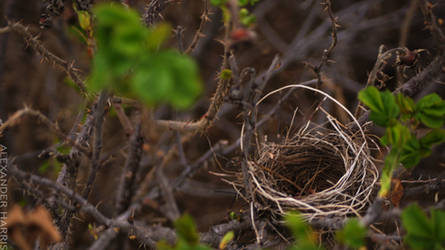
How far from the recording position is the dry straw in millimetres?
1141

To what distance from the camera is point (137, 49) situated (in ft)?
1.91

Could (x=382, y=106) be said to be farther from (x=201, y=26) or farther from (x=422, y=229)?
(x=201, y=26)

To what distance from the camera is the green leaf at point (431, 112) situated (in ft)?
2.95

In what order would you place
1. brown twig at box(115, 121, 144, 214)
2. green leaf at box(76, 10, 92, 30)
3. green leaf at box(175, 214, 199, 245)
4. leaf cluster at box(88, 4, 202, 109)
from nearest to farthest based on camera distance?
leaf cluster at box(88, 4, 202, 109)
green leaf at box(175, 214, 199, 245)
green leaf at box(76, 10, 92, 30)
brown twig at box(115, 121, 144, 214)

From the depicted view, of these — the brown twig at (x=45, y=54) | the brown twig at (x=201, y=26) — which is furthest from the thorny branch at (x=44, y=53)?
the brown twig at (x=201, y=26)

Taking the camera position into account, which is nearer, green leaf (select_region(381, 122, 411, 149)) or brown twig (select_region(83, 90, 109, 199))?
green leaf (select_region(381, 122, 411, 149))

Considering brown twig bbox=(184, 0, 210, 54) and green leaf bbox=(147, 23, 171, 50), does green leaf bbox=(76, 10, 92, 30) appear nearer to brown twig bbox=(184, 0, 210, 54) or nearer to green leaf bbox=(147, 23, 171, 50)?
brown twig bbox=(184, 0, 210, 54)

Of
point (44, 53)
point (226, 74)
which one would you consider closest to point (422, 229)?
point (226, 74)

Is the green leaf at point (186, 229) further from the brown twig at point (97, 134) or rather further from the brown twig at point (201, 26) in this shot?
the brown twig at point (201, 26)

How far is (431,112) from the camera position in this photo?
35.4 inches

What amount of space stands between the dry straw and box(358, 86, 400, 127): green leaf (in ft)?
0.83

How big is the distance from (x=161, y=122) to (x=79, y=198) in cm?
30

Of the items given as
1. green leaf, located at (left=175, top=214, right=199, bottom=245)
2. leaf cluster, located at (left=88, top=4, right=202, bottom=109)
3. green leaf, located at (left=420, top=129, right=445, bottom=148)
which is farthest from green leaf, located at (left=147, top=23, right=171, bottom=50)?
green leaf, located at (left=420, top=129, right=445, bottom=148)

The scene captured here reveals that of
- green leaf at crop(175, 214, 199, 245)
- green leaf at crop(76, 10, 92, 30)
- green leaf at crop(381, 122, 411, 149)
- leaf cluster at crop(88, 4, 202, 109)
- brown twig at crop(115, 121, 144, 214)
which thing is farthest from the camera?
brown twig at crop(115, 121, 144, 214)
